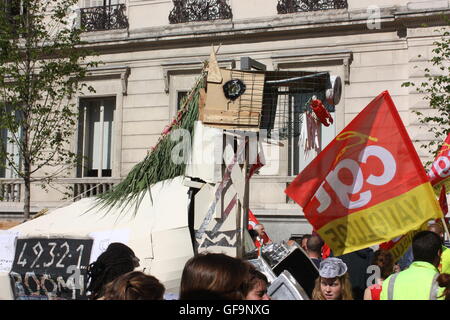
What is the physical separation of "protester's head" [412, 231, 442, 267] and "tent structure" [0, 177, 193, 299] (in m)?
1.72

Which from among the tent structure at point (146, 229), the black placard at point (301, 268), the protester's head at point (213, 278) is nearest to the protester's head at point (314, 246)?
the black placard at point (301, 268)

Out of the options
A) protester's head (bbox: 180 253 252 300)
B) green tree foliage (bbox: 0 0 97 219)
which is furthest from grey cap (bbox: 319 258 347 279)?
green tree foliage (bbox: 0 0 97 219)

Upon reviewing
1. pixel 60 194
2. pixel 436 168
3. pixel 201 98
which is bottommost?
pixel 60 194

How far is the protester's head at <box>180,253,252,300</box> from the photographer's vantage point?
279 cm

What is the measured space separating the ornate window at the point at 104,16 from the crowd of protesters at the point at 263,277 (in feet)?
36.6

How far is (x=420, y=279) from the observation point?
4.16 meters

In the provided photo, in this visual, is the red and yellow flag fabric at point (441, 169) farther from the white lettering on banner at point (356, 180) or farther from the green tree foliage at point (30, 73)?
the green tree foliage at point (30, 73)

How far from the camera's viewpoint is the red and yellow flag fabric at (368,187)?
4.76 meters

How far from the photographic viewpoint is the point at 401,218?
4.76 meters

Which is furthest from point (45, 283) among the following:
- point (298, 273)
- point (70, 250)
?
point (298, 273)

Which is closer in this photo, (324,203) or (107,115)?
(324,203)

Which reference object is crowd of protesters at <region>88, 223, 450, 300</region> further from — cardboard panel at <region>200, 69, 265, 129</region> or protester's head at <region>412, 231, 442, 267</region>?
cardboard panel at <region>200, 69, 265, 129</region>
